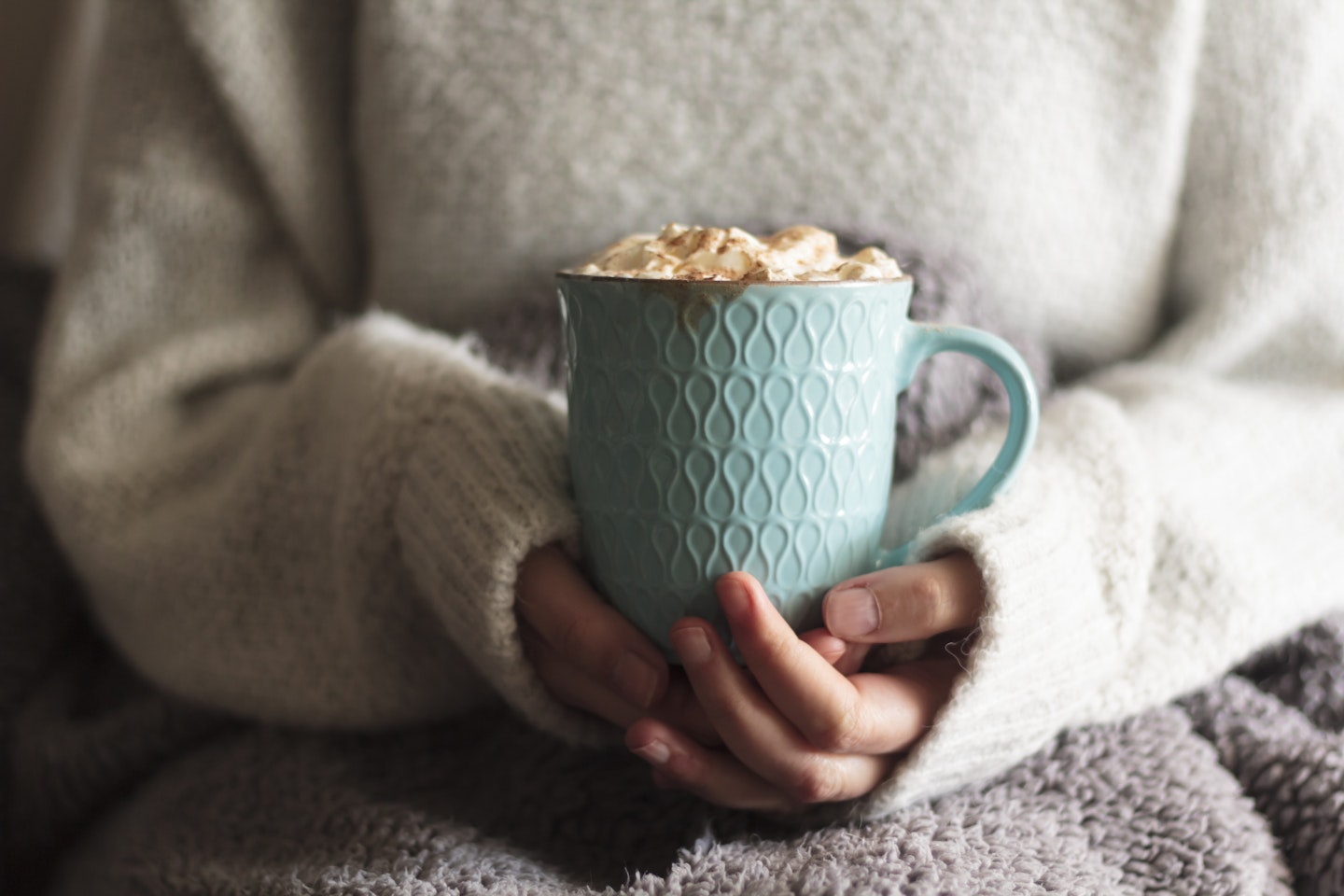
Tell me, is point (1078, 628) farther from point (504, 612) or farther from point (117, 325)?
point (117, 325)

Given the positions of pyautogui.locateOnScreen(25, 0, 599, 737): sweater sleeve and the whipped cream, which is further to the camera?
pyautogui.locateOnScreen(25, 0, 599, 737): sweater sleeve

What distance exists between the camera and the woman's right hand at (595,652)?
1.67 ft

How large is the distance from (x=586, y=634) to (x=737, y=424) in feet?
0.44

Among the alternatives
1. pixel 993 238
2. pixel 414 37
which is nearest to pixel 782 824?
pixel 993 238

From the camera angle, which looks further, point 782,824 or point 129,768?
point 129,768

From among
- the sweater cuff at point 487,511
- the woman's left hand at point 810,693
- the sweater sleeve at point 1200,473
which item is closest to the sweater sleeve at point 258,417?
the sweater cuff at point 487,511

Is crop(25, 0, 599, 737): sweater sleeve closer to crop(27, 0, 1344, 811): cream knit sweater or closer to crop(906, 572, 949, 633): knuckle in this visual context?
crop(27, 0, 1344, 811): cream knit sweater

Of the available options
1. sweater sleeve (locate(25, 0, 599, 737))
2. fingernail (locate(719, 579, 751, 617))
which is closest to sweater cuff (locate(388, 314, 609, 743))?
sweater sleeve (locate(25, 0, 599, 737))

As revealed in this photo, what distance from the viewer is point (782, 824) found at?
571 mm

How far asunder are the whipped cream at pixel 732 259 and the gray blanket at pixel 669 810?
0.58ft

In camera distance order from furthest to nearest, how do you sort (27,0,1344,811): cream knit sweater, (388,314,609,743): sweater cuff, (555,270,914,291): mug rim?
(27,0,1344,811): cream knit sweater → (388,314,609,743): sweater cuff → (555,270,914,291): mug rim

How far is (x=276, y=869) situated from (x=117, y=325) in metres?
0.49

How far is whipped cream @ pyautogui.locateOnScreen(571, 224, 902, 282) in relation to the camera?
461 mm

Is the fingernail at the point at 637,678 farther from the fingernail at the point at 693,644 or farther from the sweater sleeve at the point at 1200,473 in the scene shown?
the sweater sleeve at the point at 1200,473
